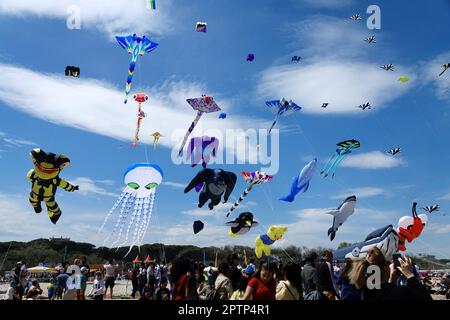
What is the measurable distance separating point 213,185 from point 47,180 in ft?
24.5

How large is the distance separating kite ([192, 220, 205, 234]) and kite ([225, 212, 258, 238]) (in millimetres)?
1585

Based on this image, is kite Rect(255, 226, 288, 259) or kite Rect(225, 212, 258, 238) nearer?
kite Rect(225, 212, 258, 238)

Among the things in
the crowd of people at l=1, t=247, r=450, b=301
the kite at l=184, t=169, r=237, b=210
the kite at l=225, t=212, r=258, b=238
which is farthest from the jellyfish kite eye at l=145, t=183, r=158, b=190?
the crowd of people at l=1, t=247, r=450, b=301

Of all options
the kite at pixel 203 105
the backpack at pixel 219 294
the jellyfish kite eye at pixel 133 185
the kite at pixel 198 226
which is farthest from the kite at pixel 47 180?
the backpack at pixel 219 294

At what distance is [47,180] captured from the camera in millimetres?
16078

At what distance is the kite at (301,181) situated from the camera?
18.4 metres

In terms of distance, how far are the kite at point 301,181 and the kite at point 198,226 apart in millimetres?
4939

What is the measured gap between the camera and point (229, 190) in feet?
66.3

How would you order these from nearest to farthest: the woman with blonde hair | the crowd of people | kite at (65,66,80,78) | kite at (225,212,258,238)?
the crowd of people → the woman with blonde hair → kite at (65,66,80,78) → kite at (225,212,258,238)

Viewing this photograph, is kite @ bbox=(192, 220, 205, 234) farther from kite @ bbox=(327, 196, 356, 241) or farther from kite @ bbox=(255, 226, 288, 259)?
kite @ bbox=(327, 196, 356, 241)

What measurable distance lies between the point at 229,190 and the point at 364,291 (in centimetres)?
1489

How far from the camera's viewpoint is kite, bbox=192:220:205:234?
20898 millimetres
